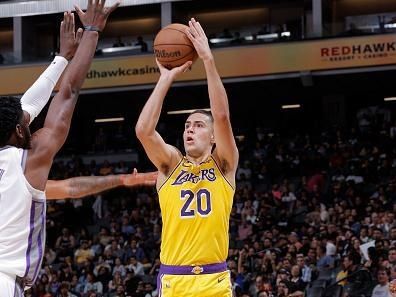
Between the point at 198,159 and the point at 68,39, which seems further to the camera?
the point at 198,159

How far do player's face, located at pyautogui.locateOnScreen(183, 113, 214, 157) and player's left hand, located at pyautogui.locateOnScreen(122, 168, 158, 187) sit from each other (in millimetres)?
361

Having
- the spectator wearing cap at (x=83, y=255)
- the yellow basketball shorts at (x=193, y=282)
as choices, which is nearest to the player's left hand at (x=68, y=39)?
the yellow basketball shorts at (x=193, y=282)

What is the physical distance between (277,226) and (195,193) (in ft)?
43.5

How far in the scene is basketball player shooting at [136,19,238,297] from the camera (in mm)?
6113

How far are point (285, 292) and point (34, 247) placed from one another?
1060 centimetres

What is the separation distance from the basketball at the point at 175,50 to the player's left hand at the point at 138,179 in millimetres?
964

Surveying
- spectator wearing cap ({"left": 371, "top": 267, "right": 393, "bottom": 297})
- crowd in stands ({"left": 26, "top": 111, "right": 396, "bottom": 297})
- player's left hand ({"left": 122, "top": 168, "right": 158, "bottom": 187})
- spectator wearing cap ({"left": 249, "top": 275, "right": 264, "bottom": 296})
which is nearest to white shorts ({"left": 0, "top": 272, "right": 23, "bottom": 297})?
player's left hand ({"left": 122, "top": 168, "right": 158, "bottom": 187})

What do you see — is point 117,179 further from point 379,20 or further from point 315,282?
point 379,20

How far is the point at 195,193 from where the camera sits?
6.24 metres

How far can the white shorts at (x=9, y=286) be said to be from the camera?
409cm

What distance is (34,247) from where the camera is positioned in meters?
4.23

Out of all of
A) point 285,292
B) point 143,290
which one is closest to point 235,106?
point 143,290

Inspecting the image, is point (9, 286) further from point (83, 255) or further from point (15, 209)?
point (83, 255)

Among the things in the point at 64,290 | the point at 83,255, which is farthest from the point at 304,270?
the point at 83,255
